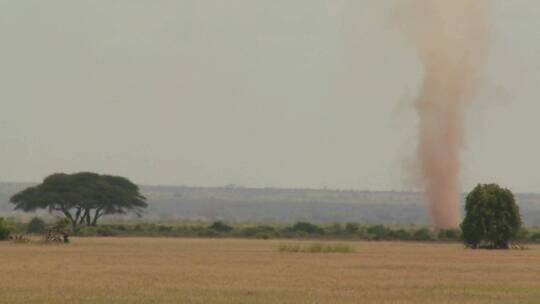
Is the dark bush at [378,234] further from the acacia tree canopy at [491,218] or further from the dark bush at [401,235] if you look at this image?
the acacia tree canopy at [491,218]

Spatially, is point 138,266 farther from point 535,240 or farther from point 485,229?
point 535,240

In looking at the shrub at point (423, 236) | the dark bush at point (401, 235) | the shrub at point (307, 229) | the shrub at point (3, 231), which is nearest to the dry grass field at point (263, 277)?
the shrub at point (3, 231)

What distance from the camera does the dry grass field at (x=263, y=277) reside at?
35000mm

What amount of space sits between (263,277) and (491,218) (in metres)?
34.8

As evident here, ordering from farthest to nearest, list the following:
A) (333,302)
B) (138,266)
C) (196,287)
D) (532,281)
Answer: (138,266) < (532,281) < (196,287) < (333,302)

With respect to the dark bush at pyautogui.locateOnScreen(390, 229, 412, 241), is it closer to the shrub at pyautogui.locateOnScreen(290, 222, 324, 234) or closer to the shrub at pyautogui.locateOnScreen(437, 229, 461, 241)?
the shrub at pyautogui.locateOnScreen(437, 229, 461, 241)

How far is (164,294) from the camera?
116ft

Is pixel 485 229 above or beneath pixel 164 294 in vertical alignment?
above

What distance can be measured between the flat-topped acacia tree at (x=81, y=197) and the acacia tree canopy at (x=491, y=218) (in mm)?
48403

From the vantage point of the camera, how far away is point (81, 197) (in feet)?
398

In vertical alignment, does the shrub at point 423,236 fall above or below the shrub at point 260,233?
below

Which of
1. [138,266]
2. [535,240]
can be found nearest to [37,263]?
[138,266]

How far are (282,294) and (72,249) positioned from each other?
33851mm

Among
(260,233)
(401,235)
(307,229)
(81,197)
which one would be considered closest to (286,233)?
(260,233)
